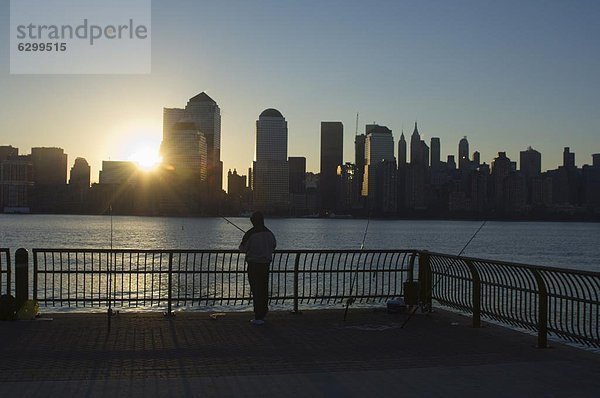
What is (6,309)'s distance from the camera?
44.8 feet

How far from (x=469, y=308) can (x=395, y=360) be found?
434 cm

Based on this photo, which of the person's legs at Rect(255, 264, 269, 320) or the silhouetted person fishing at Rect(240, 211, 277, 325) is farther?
the silhouetted person fishing at Rect(240, 211, 277, 325)

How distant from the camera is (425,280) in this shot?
15875 mm

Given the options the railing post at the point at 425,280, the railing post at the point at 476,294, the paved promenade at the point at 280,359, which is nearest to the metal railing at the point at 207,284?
the railing post at the point at 425,280

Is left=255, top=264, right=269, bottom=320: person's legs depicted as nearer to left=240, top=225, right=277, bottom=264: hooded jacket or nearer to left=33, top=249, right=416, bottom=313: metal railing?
left=240, top=225, right=277, bottom=264: hooded jacket

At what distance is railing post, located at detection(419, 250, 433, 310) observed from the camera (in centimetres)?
1579

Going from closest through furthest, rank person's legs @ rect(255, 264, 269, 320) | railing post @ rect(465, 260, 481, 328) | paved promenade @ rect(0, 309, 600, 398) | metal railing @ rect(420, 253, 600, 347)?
paved promenade @ rect(0, 309, 600, 398), metal railing @ rect(420, 253, 600, 347), railing post @ rect(465, 260, 481, 328), person's legs @ rect(255, 264, 269, 320)

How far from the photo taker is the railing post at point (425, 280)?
15.8 m

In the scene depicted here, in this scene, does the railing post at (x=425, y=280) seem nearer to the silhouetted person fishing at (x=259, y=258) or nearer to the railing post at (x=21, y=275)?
the silhouetted person fishing at (x=259, y=258)

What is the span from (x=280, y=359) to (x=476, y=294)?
4.82 meters

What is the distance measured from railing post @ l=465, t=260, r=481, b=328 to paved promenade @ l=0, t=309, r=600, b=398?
24 cm

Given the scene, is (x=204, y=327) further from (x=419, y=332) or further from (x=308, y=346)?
(x=419, y=332)

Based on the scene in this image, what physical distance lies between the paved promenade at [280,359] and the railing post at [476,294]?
24 cm

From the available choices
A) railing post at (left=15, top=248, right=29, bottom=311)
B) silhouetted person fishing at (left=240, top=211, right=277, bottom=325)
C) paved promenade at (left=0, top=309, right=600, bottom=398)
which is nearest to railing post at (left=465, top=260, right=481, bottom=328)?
paved promenade at (left=0, top=309, right=600, bottom=398)
